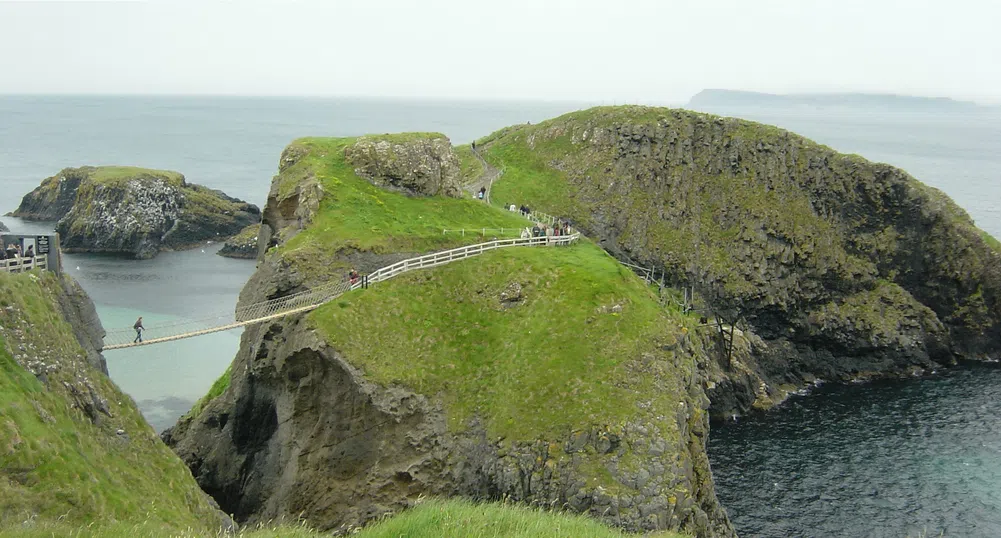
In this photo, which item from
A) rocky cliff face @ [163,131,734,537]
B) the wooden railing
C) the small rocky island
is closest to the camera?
the wooden railing

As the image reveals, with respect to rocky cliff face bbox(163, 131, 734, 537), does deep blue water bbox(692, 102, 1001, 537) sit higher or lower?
lower

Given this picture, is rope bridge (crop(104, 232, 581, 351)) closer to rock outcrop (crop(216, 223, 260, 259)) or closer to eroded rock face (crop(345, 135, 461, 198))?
eroded rock face (crop(345, 135, 461, 198))

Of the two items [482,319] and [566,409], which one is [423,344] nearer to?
[482,319]

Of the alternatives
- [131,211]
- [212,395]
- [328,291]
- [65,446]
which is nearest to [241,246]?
[131,211]

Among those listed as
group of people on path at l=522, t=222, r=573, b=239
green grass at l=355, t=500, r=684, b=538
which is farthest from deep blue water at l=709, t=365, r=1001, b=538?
green grass at l=355, t=500, r=684, b=538

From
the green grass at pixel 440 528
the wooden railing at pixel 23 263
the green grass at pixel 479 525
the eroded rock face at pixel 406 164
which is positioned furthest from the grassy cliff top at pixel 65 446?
the eroded rock face at pixel 406 164

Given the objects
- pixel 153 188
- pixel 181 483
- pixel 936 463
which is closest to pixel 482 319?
pixel 181 483
